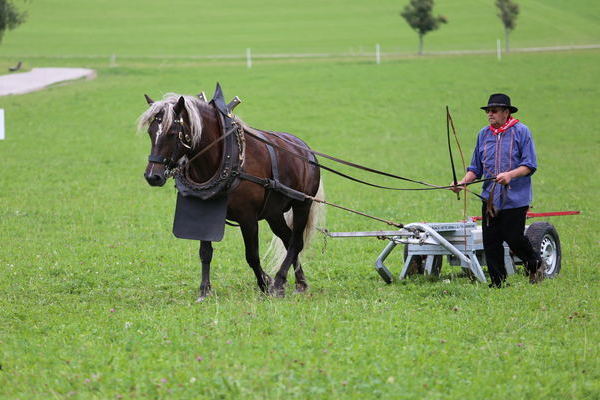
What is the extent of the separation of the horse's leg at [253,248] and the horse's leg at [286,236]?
1.32 ft

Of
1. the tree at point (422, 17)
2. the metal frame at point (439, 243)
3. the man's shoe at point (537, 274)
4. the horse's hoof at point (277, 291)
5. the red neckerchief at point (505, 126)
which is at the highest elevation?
the tree at point (422, 17)

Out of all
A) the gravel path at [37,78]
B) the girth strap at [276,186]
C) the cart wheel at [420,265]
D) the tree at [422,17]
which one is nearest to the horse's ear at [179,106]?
the girth strap at [276,186]

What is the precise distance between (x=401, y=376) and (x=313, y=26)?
73412 mm

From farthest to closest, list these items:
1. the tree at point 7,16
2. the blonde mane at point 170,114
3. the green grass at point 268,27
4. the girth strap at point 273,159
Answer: the green grass at point 268,27 → the tree at point 7,16 → the girth strap at point 273,159 → the blonde mane at point 170,114

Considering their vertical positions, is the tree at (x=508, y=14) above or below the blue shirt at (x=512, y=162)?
above

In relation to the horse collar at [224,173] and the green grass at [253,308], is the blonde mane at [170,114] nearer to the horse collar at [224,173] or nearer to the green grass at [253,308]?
the horse collar at [224,173]

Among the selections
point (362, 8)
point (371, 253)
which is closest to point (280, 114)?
point (371, 253)

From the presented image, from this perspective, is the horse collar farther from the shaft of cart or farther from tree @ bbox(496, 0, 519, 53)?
tree @ bbox(496, 0, 519, 53)

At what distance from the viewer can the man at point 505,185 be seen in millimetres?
8703

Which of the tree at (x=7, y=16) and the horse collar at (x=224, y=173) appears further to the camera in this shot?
the tree at (x=7, y=16)

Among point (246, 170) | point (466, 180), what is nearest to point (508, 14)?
point (466, 180)

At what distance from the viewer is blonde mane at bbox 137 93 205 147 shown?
7.68m

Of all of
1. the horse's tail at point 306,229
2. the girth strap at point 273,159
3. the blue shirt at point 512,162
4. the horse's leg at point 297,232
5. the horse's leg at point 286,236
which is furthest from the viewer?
the horse's tail at point 306,229

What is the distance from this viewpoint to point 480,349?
249 inches
